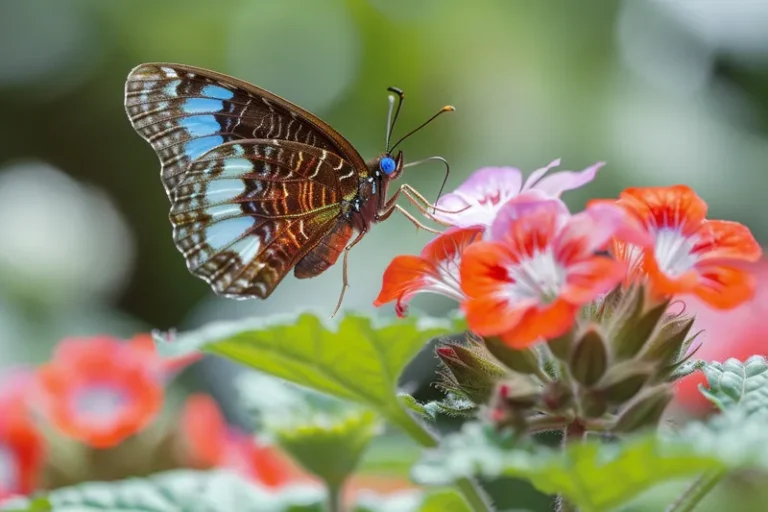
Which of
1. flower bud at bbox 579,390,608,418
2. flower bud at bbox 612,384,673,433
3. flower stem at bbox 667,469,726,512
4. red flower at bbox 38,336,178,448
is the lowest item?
red flower at bbox 38,336,178,448

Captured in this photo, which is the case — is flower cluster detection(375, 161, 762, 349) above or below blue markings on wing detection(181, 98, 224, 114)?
above

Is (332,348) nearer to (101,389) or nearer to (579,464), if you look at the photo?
(579,464)

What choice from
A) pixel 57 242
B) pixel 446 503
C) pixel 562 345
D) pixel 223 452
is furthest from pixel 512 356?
pixel 57 242

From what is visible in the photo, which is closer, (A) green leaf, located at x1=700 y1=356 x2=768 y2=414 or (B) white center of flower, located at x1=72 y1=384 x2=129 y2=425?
(A) green leaf, located at x1=700 y1=356 x2=768 y2=414

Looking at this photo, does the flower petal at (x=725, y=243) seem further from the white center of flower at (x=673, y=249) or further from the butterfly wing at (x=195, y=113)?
the butterfly wing at (x=195, y=113)

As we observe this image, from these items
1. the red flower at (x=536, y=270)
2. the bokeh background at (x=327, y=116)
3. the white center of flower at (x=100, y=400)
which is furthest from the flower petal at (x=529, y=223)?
the bokeh background at (x=327, y=116)

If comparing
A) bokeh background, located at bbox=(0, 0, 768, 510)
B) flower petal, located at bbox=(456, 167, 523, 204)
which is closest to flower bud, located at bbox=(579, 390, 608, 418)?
flower petal, located at bbox=(456, 167, 523, 204)

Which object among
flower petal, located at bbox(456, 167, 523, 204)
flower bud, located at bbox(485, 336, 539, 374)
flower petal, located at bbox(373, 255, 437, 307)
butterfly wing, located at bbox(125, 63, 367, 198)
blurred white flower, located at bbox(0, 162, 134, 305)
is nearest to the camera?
flower bud, located at bbox(485, 336, 539, 374)

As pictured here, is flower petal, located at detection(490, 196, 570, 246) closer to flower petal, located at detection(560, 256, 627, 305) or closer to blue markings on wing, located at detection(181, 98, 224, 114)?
flower petal, located at detection(560, 256, 627, 305)
